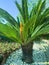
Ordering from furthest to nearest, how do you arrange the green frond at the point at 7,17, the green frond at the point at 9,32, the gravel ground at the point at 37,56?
the gravel ground at the point at 37,56 → the green frond at the point at 7,17 → the green frond at the point at 9,32

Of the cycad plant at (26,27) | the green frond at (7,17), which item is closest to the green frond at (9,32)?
the cycad plant at (26,27)

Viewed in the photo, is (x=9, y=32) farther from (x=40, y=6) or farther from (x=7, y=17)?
(x=40, y=6)

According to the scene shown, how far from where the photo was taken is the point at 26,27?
7.57 meters

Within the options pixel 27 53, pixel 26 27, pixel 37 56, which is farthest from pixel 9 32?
pixel 37 56

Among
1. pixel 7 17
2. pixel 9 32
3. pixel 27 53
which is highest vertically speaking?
pixel 7 17

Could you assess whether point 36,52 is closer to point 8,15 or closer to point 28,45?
point 28,45

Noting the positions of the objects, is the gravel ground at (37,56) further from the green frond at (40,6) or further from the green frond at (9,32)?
the green frond at (40,6)

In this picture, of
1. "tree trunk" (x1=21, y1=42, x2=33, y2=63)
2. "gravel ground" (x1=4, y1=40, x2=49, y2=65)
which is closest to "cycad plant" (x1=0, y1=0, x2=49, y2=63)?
"tree trunk" (x1=21, y1=42, x2=33, y2=63)

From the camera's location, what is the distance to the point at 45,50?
9.82 meters

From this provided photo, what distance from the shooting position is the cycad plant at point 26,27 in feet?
25.5

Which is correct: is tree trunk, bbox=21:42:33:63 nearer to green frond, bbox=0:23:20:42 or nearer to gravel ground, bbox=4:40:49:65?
gravel ground, bbox=4:40:49:65

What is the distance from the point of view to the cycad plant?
7781 millimetres

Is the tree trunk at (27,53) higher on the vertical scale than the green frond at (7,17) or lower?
lower

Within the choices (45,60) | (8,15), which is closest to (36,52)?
(45,60)
